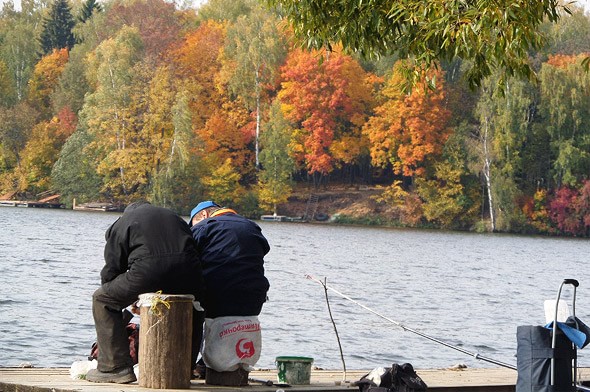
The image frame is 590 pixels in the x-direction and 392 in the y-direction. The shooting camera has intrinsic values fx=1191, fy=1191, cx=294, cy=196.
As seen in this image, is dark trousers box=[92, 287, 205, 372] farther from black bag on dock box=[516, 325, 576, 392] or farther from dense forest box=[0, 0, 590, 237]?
dense forest box=[0, 0, 590, 237]

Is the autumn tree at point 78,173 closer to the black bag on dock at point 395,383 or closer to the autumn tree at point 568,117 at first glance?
the autumn tree at point 568,117

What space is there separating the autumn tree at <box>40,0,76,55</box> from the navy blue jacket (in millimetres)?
71015

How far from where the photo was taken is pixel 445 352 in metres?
17.4

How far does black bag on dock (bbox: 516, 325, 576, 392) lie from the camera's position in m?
7.91

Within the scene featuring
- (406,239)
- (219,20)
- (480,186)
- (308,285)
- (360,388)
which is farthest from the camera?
(219,20)

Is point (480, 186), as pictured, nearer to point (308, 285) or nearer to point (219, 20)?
point (219, 20)

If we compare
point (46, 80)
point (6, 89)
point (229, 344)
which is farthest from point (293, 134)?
point (229, 344)

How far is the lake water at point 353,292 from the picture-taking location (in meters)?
17.2

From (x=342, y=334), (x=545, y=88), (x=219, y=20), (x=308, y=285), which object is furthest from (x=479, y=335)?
(x=219, y=20)

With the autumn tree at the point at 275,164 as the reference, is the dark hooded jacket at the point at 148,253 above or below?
below

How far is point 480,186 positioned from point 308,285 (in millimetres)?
34385

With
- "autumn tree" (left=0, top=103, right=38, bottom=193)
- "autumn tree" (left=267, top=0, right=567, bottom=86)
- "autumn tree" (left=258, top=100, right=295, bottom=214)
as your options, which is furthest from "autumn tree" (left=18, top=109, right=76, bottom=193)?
"autumn tree" (left=267, top=0, right=567, bottom=86)

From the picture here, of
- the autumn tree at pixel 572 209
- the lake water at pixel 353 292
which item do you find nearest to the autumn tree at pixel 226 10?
the autumn tree at pixel 572 209

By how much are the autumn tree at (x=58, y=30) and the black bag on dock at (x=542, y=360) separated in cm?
7189
